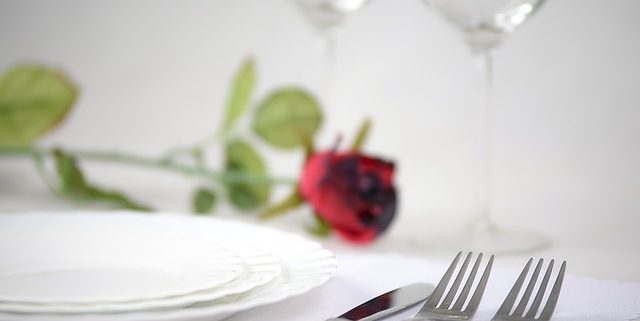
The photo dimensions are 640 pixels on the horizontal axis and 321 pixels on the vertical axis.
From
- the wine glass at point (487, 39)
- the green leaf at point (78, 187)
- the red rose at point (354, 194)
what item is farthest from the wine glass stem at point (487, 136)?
the green leaf at point (78, 187)

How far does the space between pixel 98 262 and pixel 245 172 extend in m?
0.55

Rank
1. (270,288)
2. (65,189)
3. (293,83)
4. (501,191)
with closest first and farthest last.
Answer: (270,288), (65,189), (501,191), (293,83)

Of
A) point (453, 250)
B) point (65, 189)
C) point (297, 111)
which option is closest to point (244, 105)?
point (297, 111)

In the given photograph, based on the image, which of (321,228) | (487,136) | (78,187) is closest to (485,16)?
(487,136)

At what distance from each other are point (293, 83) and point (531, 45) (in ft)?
1.24

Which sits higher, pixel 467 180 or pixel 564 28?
pixel 564 28

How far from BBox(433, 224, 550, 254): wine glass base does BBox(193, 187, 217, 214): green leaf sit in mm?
267

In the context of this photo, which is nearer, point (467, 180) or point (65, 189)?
point (65, 189)

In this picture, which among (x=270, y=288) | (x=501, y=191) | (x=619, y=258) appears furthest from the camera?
(x=501, y=191)

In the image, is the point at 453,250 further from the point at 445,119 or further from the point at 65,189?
the point at 445,119

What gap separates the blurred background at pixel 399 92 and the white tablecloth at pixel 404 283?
0.33m

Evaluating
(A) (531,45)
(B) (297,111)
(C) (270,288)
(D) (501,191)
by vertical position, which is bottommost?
(C) (270,288)

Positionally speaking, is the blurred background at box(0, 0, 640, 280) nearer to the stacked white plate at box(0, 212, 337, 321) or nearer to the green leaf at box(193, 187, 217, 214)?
the green leaf at box(193, 187, 217, 214)

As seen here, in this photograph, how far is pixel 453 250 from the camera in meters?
0.90
